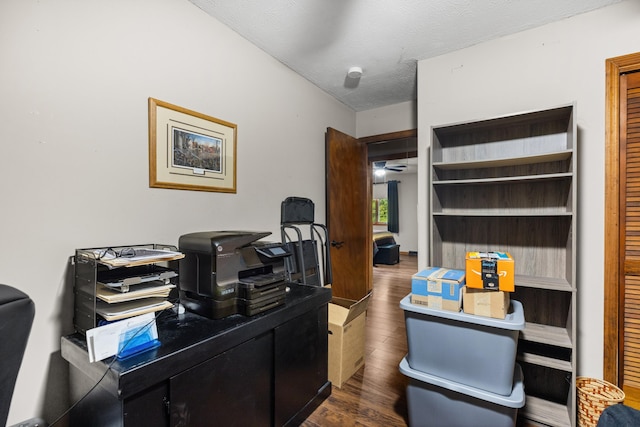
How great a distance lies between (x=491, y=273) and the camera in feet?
5.19

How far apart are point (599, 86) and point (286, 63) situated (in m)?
2.39

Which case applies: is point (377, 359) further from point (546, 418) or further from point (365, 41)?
point (365, 41)

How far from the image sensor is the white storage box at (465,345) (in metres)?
1.51

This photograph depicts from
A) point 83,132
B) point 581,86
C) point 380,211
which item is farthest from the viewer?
point 380,211

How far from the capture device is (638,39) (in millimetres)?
1896

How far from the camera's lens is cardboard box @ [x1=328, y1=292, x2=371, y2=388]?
220cm

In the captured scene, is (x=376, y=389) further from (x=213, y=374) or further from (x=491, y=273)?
(x=213, y=374)

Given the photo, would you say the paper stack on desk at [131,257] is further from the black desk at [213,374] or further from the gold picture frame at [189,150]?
the gold picture frame at [189,150]

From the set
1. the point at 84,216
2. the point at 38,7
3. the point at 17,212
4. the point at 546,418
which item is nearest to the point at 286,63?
the point at 38,7

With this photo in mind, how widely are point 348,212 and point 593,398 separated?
2538mm

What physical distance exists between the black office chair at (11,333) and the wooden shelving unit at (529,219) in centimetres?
219

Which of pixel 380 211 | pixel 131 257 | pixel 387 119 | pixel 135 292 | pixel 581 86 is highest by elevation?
pixel 387 119

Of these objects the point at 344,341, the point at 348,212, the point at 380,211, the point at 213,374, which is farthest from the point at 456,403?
the point at 380,211

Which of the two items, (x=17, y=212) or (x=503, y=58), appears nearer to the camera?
(x=17, y=212)
